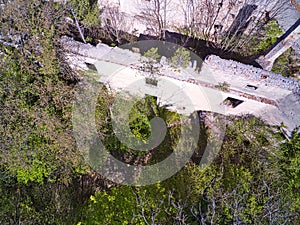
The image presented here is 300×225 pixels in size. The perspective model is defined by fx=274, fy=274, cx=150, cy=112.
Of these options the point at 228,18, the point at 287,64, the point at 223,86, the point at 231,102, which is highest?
the point at 228,18

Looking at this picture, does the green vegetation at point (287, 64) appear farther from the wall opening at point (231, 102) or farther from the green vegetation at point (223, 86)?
the green vegetation at point (223, 86)

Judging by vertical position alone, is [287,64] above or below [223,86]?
above

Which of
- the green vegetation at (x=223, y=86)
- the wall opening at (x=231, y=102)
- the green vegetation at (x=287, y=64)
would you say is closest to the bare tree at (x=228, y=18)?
the green vegetation at (x=287, y=64)

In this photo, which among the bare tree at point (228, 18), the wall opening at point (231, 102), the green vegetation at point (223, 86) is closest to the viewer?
the green vegetation at point (223, 86)

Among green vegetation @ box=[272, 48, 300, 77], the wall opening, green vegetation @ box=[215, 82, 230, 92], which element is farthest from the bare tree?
green vegetation @ box=[215, 82, 230, 92]

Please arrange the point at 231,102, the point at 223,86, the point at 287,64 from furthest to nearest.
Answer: the point at 287,64 → the point at 231,102 → the point at 223,86

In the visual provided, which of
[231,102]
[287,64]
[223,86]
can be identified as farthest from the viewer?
[287,64]

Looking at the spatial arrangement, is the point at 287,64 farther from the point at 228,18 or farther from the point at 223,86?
the point at 223,86

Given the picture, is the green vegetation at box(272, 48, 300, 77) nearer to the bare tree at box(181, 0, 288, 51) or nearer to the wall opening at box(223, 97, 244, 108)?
the bare tree at box(181, 0, 288, 51)

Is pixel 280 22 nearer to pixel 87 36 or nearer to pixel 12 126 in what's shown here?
pixel 87 36

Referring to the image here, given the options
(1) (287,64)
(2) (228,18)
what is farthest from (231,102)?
(2) (228,18)

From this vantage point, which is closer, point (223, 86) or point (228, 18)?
A: point (223, 86)

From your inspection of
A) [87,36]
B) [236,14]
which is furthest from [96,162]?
[236,14]
